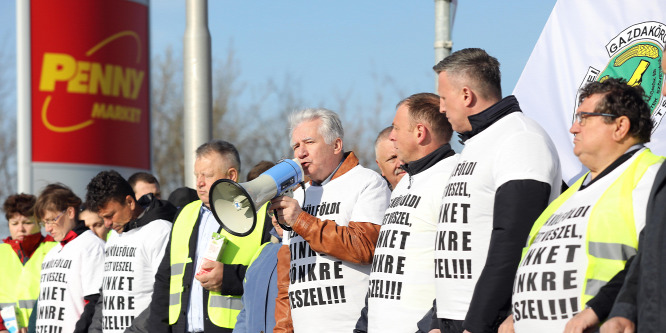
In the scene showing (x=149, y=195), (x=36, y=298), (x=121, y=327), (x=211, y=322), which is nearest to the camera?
(x=211, y=322)

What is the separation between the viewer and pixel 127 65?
16234mm

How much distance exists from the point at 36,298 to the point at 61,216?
3.72 ft

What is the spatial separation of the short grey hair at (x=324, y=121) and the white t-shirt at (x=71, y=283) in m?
2.97

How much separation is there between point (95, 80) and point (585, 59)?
11489 mm

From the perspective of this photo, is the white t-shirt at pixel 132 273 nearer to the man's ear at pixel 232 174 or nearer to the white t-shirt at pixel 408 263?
the man's ear at pixel 232 174

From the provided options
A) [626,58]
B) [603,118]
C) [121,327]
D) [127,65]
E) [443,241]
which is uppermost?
[127,65]

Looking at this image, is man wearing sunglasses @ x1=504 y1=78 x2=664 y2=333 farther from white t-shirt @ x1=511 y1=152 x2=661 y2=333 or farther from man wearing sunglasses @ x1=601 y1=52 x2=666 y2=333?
man wearing sunglasses @ x1=601 y1=52 x2=666 y2=333

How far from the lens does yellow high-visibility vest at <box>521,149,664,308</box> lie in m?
3.60

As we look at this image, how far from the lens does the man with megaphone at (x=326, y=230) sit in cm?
512

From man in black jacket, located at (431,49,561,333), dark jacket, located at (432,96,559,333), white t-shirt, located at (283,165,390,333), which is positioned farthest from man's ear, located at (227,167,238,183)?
dark jacket, located at (432,96,559,333)

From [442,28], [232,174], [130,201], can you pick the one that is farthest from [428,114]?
[442,28]

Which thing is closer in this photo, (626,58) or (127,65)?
(626,58)

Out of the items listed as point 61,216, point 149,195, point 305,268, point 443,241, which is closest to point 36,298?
point 61,216

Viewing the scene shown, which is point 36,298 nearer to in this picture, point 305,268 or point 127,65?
point 305,268
